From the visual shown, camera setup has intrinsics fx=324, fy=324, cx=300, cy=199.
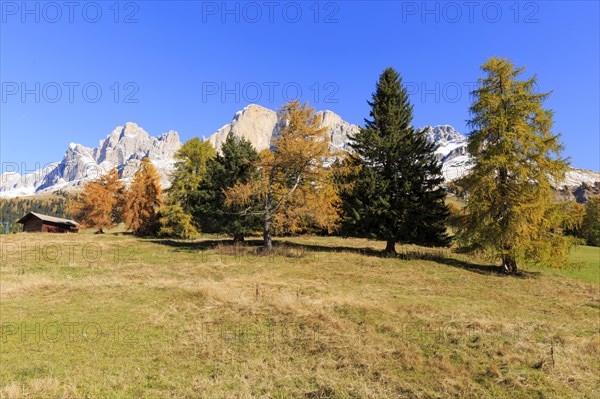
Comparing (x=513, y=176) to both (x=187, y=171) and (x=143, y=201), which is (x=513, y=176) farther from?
(x=143, y=201)

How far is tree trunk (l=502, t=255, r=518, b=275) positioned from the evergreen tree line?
0.08 metres

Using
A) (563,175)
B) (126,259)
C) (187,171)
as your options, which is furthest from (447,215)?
(187,171)

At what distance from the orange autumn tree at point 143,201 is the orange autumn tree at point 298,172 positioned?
32.7 m

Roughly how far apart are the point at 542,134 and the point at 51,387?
31.0 meters

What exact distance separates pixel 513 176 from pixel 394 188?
9.15m

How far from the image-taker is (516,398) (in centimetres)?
720

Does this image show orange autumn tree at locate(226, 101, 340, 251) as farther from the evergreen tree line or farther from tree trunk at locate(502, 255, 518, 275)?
tree trunk at locate(502, 255, 518, 275)

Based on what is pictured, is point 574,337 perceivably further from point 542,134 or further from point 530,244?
point 542,134

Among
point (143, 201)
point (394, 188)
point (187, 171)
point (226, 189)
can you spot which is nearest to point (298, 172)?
point (394, 188)

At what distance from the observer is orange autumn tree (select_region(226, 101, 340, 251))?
26.9 metres

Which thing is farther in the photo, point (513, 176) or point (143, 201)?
point (143, 201)

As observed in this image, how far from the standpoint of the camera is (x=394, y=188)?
29.7 metres

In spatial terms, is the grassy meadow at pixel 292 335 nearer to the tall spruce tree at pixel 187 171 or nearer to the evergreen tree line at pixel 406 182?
the evergreen tree line at pixel 406 182

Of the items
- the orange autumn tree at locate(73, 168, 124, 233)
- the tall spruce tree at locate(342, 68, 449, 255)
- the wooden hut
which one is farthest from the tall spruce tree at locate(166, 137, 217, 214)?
the wooden hut
